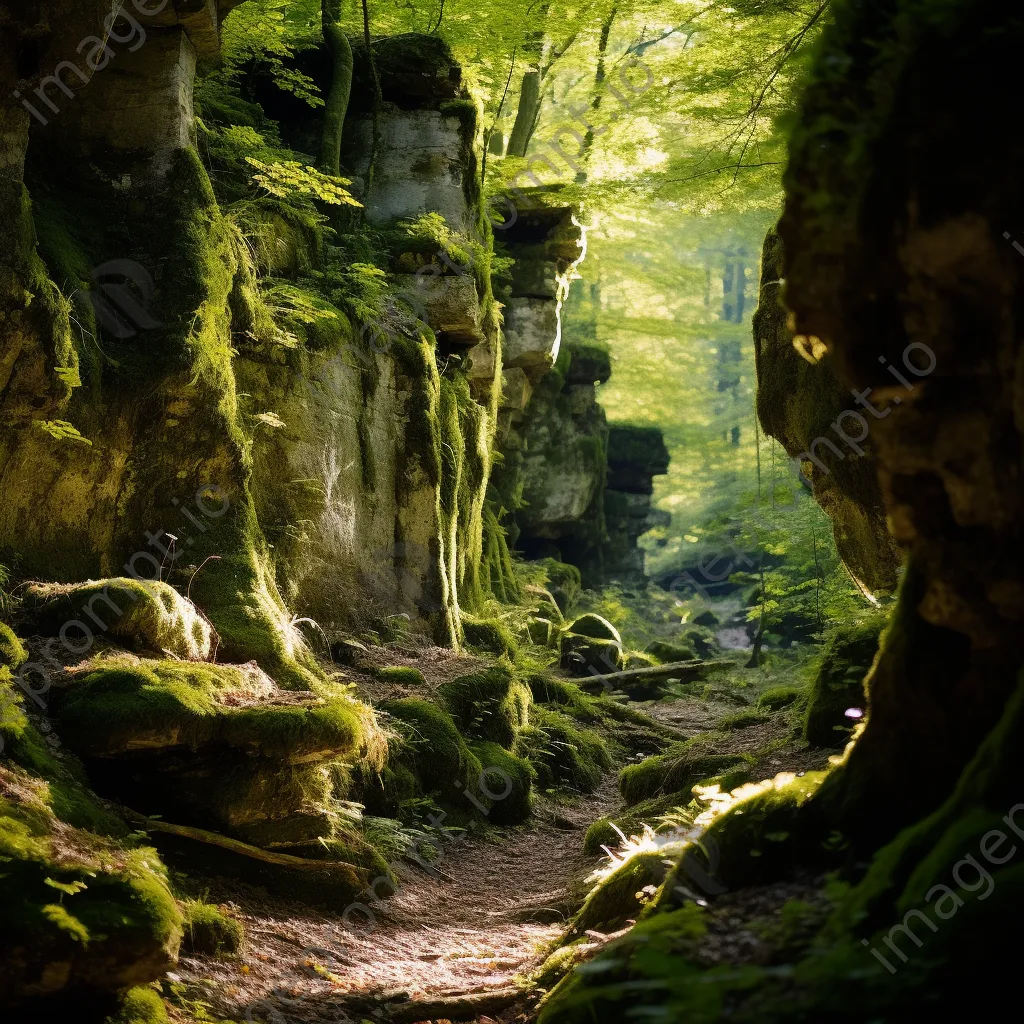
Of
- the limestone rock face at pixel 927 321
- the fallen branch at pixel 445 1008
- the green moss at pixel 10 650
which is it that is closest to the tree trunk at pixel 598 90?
the green moss at pixel 10 650

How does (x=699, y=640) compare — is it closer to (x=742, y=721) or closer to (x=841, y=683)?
(x=742, y=721)

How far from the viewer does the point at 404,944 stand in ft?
22.0

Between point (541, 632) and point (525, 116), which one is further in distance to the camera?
point (525, 116)

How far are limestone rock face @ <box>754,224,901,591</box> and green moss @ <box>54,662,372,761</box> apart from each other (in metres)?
5.55

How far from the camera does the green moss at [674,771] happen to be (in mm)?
8836

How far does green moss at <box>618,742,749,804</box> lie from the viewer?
8.84 meters

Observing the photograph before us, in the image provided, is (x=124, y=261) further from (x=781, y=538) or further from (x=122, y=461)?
(x=781, y=538)

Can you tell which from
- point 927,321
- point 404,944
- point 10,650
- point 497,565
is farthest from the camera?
point 497,565

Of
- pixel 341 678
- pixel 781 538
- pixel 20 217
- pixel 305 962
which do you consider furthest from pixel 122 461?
pixel 781 538

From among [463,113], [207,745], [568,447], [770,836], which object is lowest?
[207,745]

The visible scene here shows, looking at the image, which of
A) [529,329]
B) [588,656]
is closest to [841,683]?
[588,656]

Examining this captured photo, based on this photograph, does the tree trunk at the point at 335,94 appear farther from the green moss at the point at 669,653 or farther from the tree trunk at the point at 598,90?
the green moss at the point at 669,653

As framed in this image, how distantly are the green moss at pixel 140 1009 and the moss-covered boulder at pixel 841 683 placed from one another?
17.5 ft

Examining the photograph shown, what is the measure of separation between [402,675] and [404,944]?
427 centimetres
